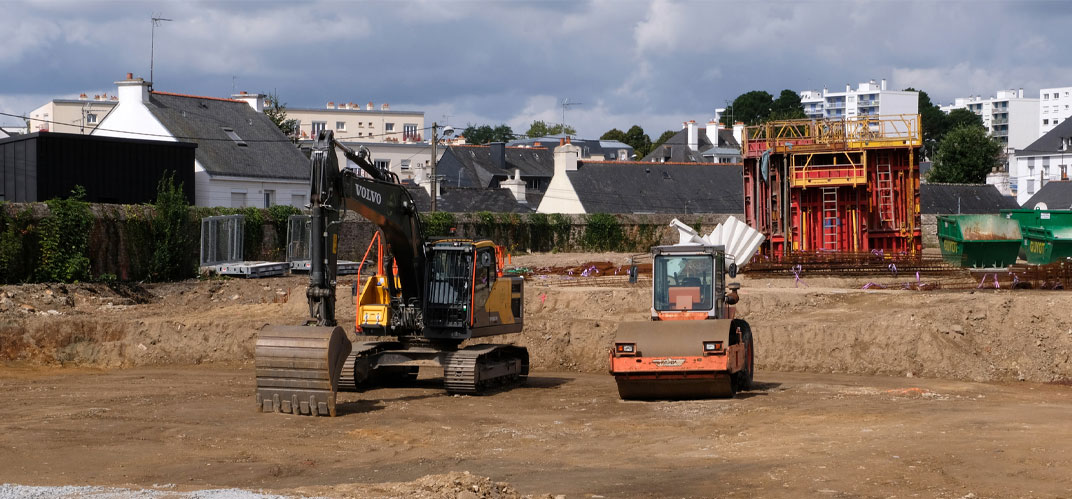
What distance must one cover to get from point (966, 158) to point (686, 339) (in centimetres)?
8324

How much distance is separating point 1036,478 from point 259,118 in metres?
47.5

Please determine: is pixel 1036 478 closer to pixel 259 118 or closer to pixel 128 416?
pixel 128 416

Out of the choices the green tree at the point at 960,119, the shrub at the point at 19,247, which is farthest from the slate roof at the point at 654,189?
the green tree at the point at 960,119

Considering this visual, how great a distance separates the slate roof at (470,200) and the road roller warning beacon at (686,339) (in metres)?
43.9

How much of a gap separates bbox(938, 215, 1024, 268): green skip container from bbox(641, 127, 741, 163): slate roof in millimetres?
56626

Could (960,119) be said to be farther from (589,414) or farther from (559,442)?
(559,442)

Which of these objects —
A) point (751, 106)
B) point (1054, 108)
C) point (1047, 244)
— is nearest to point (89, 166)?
point (1047, 244)

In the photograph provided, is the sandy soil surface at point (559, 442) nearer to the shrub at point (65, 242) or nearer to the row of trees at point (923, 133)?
the shrub at point (65, 242)

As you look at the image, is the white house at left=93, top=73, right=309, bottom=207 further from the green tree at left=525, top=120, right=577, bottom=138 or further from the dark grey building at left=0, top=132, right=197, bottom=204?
the green tree at left=525, top=120, right=577, bottom=138

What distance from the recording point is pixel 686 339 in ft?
55.9

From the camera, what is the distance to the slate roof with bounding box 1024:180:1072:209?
68.4m

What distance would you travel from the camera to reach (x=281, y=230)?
4228 centimetres

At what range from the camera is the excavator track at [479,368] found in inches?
737

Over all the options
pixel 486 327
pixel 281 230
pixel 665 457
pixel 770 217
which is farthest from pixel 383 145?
pixel 665 457
